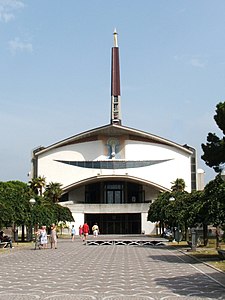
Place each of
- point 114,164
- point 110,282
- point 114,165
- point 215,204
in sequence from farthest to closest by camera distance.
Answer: point 114,164
point 114,165
point 215,204
point 110,282

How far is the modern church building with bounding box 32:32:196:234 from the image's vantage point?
74875 millimetres

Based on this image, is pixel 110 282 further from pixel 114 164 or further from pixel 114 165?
pixel 114 164

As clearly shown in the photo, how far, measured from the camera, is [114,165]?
74500mm

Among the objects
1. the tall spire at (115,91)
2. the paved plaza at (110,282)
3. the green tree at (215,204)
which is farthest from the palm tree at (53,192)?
the paved plaza at (110,282)

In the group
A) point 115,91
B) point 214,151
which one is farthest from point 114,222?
point 214,151

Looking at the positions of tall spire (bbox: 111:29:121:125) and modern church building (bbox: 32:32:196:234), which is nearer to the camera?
modern church building (bbox: 32:32:196:234)

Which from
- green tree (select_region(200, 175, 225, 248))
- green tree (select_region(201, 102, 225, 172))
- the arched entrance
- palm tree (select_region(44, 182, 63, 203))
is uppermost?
green tree (select_region(201, 102, 225, 172))

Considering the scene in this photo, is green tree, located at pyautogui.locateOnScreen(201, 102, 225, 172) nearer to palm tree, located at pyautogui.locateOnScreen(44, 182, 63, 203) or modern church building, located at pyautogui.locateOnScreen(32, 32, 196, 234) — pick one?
palm tree, located at pyautogui.locateOnScreen(44, 182, 63, 203)

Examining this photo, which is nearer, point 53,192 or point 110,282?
point 110,282

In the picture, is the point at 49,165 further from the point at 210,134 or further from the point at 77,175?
the point at 210,134

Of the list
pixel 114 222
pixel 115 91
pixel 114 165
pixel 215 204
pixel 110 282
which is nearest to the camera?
pixel 110 282

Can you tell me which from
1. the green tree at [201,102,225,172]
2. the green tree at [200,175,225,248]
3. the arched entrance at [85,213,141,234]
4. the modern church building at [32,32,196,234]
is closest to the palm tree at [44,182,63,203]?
the arched entrance at [85,213,141,234]

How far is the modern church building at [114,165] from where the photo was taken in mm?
74875

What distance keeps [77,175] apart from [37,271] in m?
61.4
